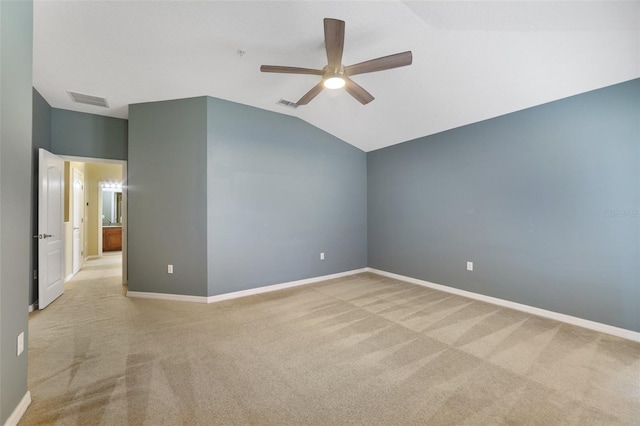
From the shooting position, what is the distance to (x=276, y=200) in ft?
14.0

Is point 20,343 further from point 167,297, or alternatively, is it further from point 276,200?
point 276,200

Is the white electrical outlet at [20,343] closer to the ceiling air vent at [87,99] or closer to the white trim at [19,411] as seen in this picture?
the white trim at [19,411]

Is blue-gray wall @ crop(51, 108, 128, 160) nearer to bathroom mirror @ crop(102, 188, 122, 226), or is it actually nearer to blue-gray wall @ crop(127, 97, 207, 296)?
blue-gray wall @ crop(127, 97, 207, 296)

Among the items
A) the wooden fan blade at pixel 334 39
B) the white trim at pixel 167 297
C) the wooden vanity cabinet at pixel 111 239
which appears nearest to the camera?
the wooden fan blade at pixel 334 39

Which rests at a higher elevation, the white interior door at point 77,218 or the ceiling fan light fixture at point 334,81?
the ceiling fan light fixture at point 334,81

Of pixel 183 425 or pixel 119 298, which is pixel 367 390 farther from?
pixel 119 298

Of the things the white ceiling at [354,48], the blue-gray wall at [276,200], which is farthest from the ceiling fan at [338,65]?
the blue-gray wall at [276,200]

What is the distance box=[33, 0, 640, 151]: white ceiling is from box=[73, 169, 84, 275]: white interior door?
7.10ft

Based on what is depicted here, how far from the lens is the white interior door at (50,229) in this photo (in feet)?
10.8

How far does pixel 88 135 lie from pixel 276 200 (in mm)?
3064

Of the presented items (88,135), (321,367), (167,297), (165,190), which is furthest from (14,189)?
(88,135)

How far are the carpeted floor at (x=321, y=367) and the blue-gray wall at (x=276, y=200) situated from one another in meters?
0.83

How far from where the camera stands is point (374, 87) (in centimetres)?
340

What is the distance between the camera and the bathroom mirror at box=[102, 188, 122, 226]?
336 inches
